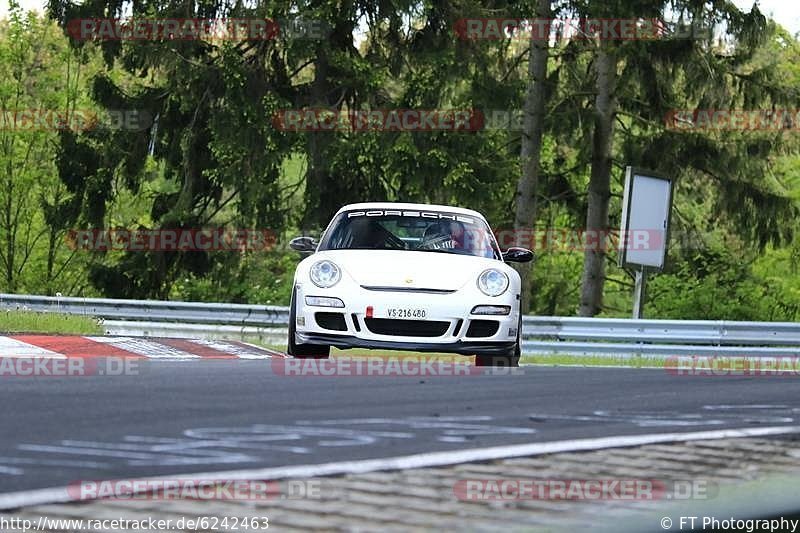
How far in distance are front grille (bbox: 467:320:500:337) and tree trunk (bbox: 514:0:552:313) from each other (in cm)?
1663

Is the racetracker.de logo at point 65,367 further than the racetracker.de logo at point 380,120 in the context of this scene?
No

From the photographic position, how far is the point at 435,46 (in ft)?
102

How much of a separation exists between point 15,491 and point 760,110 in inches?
1054

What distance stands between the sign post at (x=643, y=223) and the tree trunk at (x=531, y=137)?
8.76m

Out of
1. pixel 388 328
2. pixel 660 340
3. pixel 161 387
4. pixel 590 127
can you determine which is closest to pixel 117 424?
pixel 161 387

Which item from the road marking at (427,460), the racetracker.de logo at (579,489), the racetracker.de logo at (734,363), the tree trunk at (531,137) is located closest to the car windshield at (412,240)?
the racetracker.de logo at (734,363)

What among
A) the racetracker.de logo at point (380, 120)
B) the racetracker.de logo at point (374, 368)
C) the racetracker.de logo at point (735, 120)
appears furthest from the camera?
the racetracker.de logo at point (735, 120)

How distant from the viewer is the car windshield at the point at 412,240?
13758 mm

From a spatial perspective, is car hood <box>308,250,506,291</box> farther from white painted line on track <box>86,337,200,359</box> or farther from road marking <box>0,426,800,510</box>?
road marking <box>0,426,800,510</box>

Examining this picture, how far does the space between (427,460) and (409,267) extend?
607 cm

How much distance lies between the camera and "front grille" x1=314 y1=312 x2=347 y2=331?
12.5 m

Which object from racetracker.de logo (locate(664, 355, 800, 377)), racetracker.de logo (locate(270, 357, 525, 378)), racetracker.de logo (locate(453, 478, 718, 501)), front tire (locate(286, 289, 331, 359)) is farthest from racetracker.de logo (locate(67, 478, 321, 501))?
racetracker.de logo (locate(664, 355, 800, 377))

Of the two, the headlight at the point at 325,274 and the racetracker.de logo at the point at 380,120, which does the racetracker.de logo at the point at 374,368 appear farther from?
the racetracker.de logo at the point at 380,120

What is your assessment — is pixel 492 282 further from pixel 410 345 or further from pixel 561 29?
pixel 561 29
